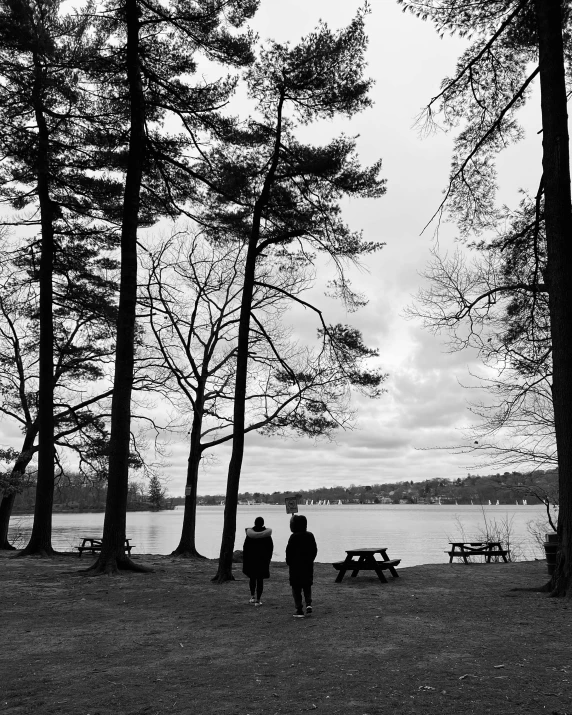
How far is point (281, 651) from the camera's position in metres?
6.45

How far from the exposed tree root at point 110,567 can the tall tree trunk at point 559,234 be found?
27.2 feet

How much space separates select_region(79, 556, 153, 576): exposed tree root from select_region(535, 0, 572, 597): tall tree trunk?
828cm

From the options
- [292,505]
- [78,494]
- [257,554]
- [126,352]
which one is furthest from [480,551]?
[78,494]

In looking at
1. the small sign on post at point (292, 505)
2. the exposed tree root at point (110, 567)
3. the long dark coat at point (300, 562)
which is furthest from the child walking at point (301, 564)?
the exposed tree root at point (110, 567)

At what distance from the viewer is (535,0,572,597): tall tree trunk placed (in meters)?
9.35

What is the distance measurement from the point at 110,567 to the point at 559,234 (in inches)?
416

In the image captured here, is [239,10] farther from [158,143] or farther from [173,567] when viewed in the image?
[173,567]

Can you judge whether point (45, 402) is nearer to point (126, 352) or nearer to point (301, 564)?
point (126, 352)

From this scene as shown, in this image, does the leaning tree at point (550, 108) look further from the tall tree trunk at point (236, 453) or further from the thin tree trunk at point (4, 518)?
the thin tree trunk at point (4, 518)

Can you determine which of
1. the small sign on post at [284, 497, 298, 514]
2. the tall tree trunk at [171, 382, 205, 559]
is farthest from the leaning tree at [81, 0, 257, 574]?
the tall tree trunk at [171, 382, 205, 559]

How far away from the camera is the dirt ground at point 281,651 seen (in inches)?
187

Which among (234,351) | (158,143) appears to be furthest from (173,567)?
(158,143)

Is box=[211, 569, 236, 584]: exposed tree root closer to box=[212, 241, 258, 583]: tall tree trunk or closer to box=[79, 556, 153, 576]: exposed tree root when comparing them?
box=[212, 241, 258, 583]: tall tree trunk

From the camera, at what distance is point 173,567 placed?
49.3 feet
